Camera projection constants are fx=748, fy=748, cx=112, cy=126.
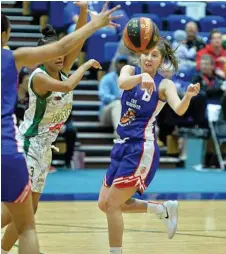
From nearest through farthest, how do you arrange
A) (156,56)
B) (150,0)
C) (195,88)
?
(195,88)
(156,56)
(150,0)

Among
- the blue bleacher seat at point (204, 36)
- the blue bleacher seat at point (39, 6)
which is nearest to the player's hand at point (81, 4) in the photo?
the blue bleacher seat at point (204, 36)

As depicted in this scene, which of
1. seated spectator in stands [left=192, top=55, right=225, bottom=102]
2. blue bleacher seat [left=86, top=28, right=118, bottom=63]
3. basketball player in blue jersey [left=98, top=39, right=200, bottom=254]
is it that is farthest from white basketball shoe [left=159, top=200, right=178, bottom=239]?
blue bleacher seat [left=86, top=28, right=118, bottom=63]

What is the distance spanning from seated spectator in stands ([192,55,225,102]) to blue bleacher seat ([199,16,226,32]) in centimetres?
230

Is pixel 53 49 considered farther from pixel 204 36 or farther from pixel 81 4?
pixel 204 36

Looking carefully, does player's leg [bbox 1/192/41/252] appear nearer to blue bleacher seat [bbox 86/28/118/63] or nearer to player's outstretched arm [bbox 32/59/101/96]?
player's outstretched arm [bbox 32/59/101/96]

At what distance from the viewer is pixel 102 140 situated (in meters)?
12.6

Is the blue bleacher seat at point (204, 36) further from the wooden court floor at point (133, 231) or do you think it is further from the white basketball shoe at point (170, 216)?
the white basketball shoe at point (170, 216)

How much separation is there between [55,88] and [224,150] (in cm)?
808

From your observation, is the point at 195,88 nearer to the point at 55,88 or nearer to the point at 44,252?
the point at 55,88

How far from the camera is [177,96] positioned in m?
5.51

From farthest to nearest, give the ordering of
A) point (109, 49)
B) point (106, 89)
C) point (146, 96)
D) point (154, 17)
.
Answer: point (154, 17)
point (109, 49)
point (106, 89)
point (146, 96)

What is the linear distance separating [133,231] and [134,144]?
5.52 feet

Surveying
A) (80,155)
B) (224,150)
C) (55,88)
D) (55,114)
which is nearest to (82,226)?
(55,114)

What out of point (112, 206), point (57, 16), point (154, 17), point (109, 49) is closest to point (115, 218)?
point (112, 206)
